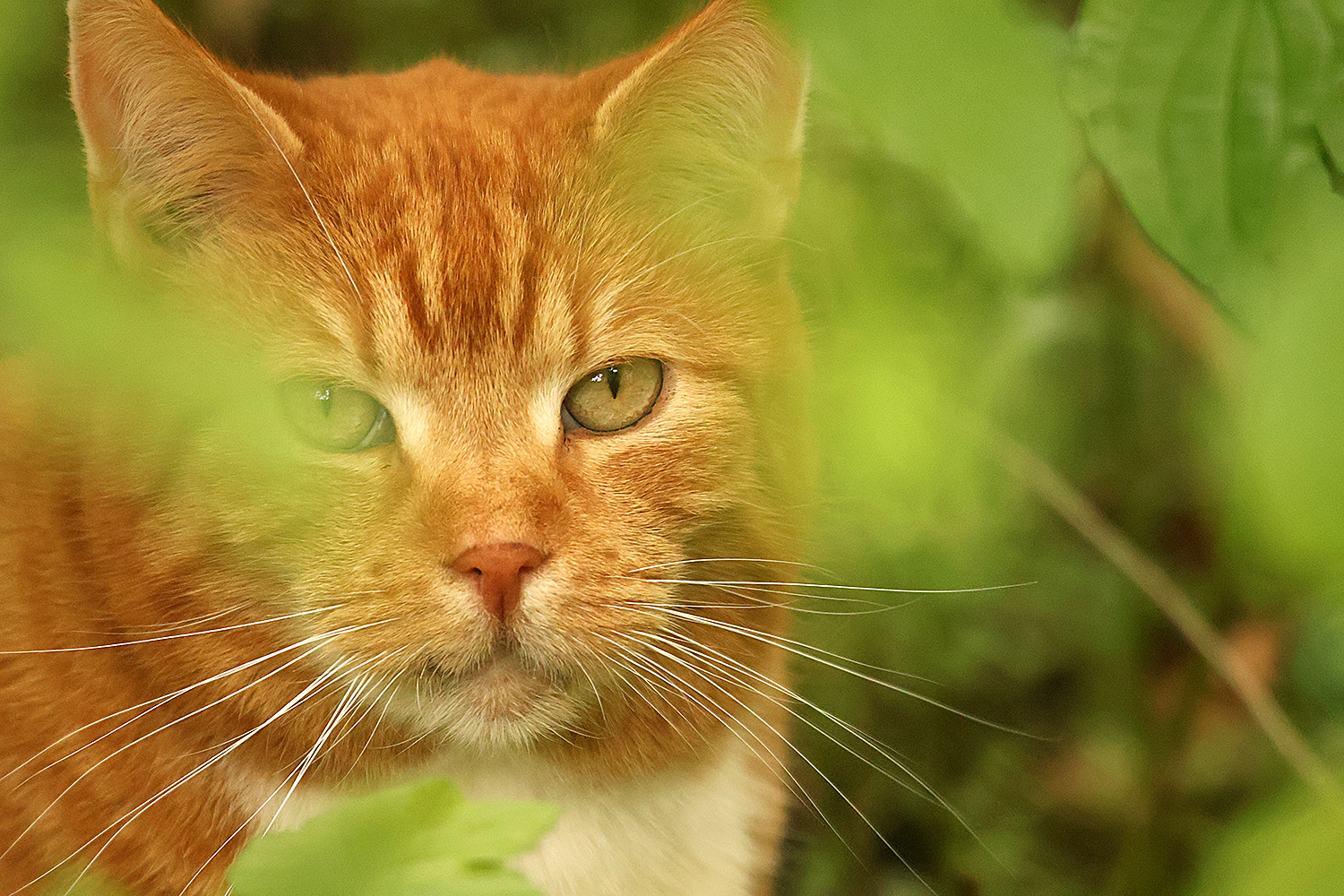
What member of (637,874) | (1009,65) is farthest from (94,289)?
(637,874)

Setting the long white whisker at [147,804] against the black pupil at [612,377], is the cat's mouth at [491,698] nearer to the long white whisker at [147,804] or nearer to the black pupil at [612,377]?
the long white whisker at [147,804]

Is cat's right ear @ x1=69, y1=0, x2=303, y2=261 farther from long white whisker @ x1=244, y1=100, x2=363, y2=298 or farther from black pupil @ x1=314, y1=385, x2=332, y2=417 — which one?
black pupil @ x1=314, y1=385, x2=332, y2=417

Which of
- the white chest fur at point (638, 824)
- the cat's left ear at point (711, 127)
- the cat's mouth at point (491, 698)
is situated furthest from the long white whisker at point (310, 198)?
the white chest fur at point (638, 824)

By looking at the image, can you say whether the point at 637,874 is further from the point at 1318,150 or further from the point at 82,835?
the point at 1318,150

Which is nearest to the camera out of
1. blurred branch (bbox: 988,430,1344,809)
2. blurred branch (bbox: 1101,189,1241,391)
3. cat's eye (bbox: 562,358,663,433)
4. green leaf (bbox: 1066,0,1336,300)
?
green leaf (bbox: 1066,0,1336,300)

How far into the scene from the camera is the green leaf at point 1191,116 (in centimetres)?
73

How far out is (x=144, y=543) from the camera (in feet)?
4.27

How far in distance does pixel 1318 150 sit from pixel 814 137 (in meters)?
0.84

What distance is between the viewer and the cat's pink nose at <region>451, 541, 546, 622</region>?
3.78 feet

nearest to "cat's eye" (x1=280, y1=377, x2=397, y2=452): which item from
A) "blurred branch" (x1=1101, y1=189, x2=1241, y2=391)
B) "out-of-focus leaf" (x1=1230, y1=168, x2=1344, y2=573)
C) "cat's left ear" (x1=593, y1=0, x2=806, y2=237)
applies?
"cat's left ear" (x1=593, y1=0, x2=806, y2=237)

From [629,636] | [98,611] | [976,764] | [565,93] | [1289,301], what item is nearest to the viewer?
[1289,301]

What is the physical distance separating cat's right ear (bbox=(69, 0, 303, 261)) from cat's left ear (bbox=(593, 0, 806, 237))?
0.40 m

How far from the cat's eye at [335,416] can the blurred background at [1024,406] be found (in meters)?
0.30

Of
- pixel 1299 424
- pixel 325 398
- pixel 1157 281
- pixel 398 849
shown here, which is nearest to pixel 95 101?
pixel 325 398
